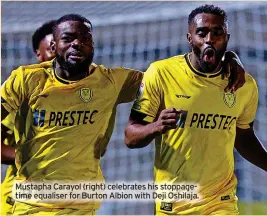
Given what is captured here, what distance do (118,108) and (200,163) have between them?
450mm

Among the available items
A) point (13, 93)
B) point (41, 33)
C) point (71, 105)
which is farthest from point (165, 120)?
point (41, 33)

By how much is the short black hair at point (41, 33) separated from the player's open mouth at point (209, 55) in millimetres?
715

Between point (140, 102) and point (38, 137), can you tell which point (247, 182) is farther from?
point (38, 137)

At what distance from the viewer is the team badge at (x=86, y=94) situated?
3.39 m

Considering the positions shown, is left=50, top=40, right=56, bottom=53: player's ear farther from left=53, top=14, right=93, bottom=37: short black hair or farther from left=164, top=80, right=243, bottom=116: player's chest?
left=164, top=80, right=243, bottom=116: player's chest

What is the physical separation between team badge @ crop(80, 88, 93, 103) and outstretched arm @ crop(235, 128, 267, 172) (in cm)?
68

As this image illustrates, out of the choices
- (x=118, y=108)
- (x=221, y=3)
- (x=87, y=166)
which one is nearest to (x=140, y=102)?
(x=118, y=108)

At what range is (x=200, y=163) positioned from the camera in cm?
327

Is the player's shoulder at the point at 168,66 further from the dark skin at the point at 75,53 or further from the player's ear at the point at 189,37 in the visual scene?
the dark skin at the point at 75,53

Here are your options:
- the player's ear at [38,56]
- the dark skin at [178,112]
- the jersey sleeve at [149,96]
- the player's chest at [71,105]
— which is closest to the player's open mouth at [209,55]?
the dark skin at [178,112]

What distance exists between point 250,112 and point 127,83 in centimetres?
56

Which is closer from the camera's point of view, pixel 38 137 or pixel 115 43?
pixel 38 137

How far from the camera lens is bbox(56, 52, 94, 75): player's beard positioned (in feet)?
11.0

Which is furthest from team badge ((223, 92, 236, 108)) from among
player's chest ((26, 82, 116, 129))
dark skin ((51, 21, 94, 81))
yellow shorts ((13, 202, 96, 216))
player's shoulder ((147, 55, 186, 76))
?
yellow shorts ((13, 202, 96, 216))
